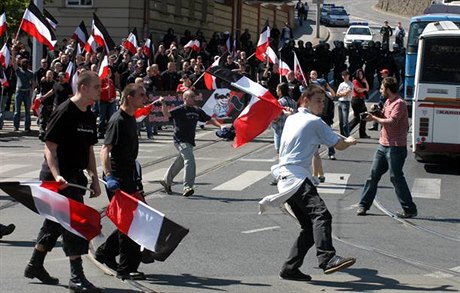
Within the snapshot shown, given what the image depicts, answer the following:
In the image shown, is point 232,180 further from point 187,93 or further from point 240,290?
point 240,290

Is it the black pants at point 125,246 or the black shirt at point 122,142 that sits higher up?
the black shirt at point 122,142

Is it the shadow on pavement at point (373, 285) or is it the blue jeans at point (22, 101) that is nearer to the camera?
the shadow on pavement at point (373, 285)

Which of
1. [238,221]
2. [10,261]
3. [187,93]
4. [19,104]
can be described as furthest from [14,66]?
[10,261]

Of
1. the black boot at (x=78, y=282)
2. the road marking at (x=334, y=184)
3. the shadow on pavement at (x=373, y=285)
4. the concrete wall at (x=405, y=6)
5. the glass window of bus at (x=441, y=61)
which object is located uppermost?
the concrete wall at (x=405, y=6)

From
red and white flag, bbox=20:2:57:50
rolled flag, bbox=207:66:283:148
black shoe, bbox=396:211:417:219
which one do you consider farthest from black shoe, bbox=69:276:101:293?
red and white flag, bbox=20:2:57:50

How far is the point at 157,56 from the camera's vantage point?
33625 mm

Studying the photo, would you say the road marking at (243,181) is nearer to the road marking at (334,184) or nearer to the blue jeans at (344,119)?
the road marking at (334,184)

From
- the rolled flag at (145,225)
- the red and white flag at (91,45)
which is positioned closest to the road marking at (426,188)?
the rolled flag at (145,225)

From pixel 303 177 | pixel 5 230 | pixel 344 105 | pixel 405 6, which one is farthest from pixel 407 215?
pixel 405 6

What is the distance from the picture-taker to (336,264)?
9703 mm

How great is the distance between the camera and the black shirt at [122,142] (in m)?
10.0

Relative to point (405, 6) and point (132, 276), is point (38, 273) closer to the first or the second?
point (132, 276)

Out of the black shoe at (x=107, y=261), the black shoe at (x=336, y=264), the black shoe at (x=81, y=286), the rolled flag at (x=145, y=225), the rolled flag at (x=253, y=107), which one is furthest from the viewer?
the rolled flag at (x=253, y=107)

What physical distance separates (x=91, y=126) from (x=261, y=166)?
1172 centimetres
